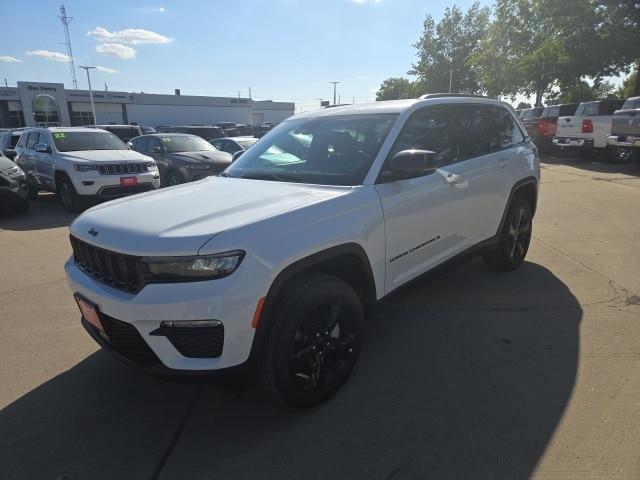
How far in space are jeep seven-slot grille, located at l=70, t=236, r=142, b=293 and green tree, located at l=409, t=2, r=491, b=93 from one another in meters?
59.6

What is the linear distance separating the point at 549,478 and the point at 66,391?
292 cm

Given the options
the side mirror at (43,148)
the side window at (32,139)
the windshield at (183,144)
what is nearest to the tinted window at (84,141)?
the side mirror at (43,148)

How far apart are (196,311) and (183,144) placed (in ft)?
35.1

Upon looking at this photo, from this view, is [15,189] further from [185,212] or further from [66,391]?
[185,212]

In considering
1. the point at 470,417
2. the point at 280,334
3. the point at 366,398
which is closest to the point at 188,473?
the point at 280,334

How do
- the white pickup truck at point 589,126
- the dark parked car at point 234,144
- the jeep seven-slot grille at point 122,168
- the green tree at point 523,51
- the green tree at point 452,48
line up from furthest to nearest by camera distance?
the green tree at point 452,48 < the green tree at point 523,51 < the white pickup truck at point 589,126 < the dark parked car at point 234,144 < the jeep seven-slot grille at point 122,168

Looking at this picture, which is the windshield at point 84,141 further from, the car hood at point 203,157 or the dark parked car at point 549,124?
the dark parked car at point 549,124

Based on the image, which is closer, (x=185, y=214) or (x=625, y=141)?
(x=185, y=214)

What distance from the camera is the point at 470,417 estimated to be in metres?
2.66

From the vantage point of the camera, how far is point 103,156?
948 centimetres

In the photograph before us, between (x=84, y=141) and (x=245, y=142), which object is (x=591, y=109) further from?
(x=84, y=141)

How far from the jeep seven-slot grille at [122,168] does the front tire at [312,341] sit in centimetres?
785

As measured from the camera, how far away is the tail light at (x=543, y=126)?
62.2ft

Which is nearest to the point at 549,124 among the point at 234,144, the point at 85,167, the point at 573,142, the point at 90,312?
the point at 573,142
